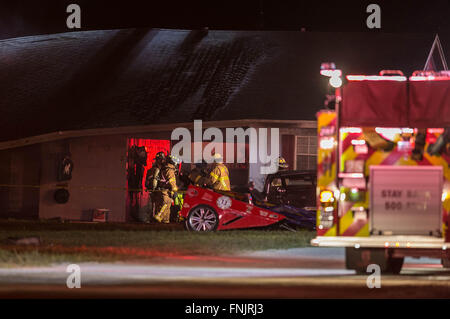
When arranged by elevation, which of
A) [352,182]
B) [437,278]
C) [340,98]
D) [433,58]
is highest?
[433,58]

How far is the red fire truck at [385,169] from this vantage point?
541 inches

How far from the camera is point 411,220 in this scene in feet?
45.1

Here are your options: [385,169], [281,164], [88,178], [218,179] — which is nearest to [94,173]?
[88,178]

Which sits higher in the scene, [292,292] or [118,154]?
[118,154]

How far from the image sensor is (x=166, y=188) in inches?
1029

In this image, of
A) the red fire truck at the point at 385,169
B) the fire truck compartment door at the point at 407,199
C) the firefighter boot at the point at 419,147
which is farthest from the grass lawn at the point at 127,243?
the firefighter boot at the point at 419,147

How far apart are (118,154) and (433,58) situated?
939 cm

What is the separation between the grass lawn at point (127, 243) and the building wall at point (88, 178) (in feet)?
10.4

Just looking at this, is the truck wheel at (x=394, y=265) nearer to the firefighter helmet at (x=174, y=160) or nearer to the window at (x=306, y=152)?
the firefighter helmet at (x=174, y=160)

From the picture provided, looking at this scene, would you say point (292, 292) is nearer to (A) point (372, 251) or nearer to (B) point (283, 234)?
(A) point (372, 251)

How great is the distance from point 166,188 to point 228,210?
363 cm

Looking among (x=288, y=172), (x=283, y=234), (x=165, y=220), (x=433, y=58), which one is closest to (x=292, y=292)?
(x=283, y=234)
